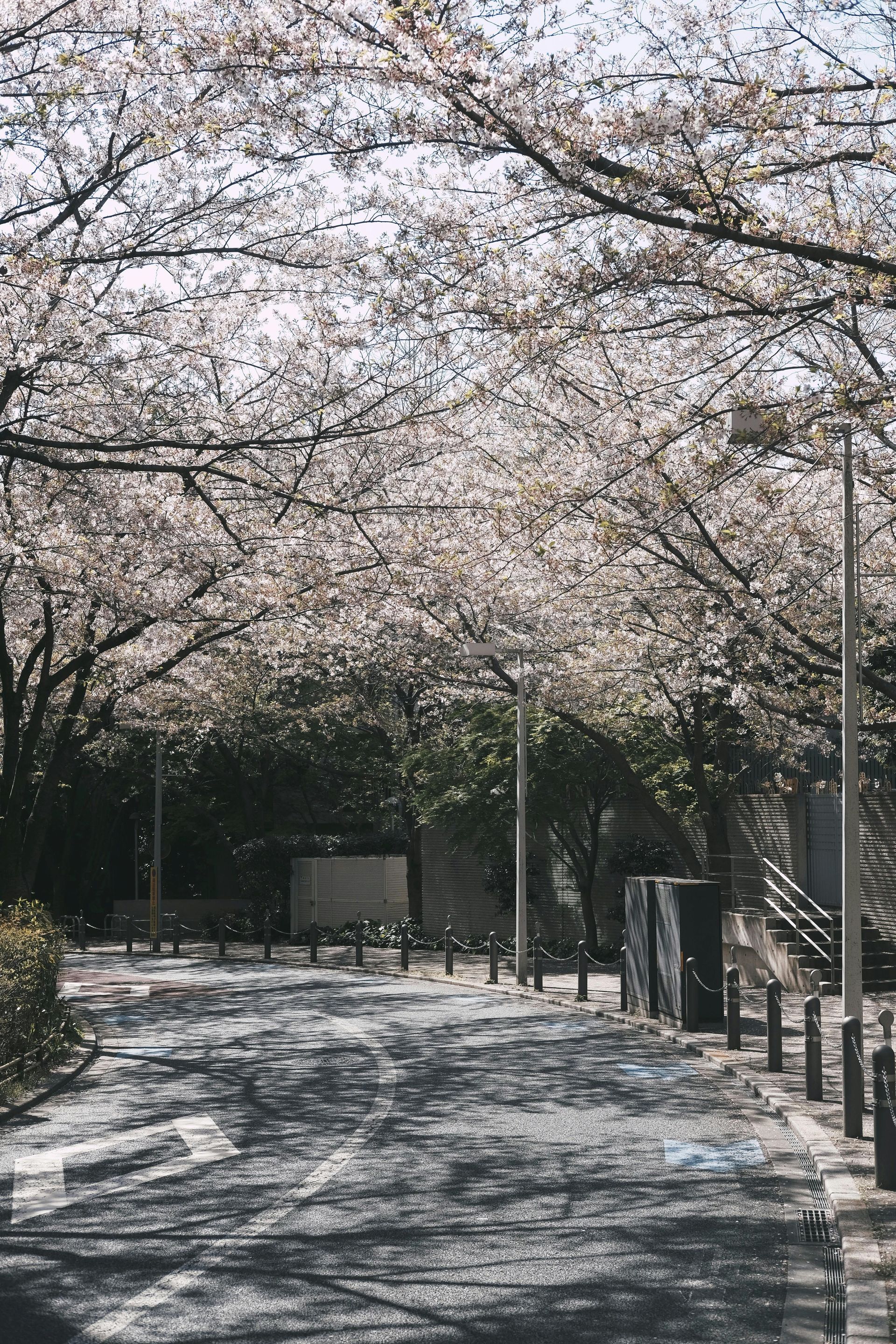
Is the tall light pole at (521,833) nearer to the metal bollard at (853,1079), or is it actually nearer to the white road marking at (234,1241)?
the white road marking at (234,1241)

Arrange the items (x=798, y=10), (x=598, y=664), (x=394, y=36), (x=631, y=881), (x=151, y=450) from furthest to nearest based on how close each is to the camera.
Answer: (x=598, y=664) → (x=631, y=881) → (x=151, y=450) → (x=798, y=10) → (x=394, y=36)

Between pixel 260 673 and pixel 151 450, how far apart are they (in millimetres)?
20834

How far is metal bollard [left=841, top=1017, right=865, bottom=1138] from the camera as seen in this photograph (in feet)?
33.8

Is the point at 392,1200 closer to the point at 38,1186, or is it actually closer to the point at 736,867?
the point at 38,1186

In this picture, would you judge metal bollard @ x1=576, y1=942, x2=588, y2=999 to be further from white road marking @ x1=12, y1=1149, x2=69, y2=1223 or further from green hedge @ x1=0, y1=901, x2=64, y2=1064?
white road marking @ x1=12, y1=1149, x2=69, y2=1223

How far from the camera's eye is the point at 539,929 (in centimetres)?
3525

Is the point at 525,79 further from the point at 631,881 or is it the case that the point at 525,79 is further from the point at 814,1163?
the point at 631,881

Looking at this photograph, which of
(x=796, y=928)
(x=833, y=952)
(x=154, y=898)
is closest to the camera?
(x=833, y=952)

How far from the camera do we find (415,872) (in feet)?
129

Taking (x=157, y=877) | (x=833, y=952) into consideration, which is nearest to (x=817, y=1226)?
(x=833, y=952)

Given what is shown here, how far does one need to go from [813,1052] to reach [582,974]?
9693mm

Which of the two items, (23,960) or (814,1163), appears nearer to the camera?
(814,1163)

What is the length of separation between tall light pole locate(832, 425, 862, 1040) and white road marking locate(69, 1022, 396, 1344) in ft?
14.8

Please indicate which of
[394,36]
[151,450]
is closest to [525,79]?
[394,36]
